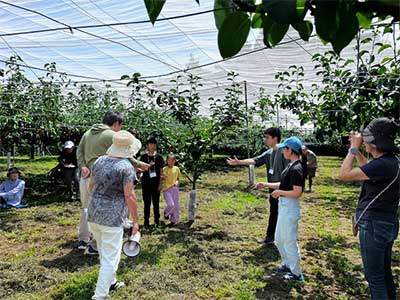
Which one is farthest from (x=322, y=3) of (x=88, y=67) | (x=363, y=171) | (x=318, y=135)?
(x=88, y=67)

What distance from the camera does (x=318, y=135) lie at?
3.86m

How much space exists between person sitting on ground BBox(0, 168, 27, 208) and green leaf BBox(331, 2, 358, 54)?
21.6ft

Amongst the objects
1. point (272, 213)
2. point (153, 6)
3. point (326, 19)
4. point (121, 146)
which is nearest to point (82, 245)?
point (121, 146)

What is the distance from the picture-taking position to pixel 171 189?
504 cm

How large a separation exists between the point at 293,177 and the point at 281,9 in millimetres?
2600

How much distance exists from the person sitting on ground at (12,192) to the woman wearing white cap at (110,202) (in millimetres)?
4223

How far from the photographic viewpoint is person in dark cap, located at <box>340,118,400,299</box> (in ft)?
6.70

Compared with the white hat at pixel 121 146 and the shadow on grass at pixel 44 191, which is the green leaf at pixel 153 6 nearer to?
the white hat at pixel 121 146

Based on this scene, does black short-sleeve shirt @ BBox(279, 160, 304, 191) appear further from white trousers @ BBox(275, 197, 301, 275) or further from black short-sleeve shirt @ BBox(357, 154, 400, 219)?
black short-sleeve shirt @ BBox(357, 154, 400, 219)

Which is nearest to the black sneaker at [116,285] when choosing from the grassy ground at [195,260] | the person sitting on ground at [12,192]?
the grassy ground at [195,260]

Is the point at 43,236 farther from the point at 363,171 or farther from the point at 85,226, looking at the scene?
the point at 363,171

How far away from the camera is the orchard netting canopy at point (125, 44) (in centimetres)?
596

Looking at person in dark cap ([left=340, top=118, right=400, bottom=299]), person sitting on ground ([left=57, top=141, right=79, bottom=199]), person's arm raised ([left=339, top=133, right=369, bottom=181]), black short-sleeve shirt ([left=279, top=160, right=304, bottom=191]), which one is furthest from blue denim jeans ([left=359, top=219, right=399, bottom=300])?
person sitting on ground ([left=57, top=141, right=79, bottom=199])

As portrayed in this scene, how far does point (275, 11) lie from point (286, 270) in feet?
10.5
